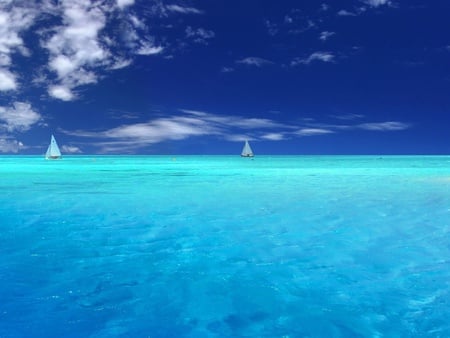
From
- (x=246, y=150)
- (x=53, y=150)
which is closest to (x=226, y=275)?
(x=53, y=150)

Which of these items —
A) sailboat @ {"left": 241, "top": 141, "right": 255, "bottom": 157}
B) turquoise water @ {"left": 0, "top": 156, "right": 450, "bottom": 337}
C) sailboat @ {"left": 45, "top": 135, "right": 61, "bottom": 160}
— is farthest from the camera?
sailboat @ {"left": 241, "top": 141, "right": 255, "bottom": 157}

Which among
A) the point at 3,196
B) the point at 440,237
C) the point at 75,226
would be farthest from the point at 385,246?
the point at 3,196

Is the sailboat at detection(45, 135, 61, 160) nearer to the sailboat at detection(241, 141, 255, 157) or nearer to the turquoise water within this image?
the sailboat at detection(241, 141, 255, 157)

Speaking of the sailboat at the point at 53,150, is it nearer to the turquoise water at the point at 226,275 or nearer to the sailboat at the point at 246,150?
the sailboat at the point at 246,150

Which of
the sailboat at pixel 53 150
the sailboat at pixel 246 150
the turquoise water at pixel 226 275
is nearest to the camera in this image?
the turquoise water at pixel 226 275

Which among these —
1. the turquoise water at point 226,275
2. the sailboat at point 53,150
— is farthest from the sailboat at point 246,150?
the turquoise water at point 226,275

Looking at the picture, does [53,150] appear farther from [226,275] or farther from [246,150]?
[226,275]

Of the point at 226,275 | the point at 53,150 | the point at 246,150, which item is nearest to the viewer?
the point at 226,275

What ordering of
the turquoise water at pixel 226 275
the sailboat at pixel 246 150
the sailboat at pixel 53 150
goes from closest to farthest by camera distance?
the turquoise water at pixel 226 275 → the sailboat at pixel 53 150 → the sailboat at pixel 246 150

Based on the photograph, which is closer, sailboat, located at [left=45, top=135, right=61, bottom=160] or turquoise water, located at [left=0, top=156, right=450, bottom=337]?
turquoise water, located at [left=0, top=156, right=450, bottom=337]

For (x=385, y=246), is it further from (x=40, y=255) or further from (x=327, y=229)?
(x=40, y=255)

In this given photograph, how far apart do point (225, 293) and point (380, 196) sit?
1865cm

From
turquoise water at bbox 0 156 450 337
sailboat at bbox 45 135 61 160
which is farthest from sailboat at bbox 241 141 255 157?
turquoise water at bbox 0 156 450 337

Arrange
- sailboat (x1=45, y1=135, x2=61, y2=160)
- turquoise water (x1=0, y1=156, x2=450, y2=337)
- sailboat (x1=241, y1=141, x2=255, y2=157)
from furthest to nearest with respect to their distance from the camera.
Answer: sailboat (x1=241, y1=141, x2=255, y2=157) → sailboat (x1=45, y1=135, x2=61, y2=160) → turquoise water (x1=0, y1=156, x2=450, y2=337)
